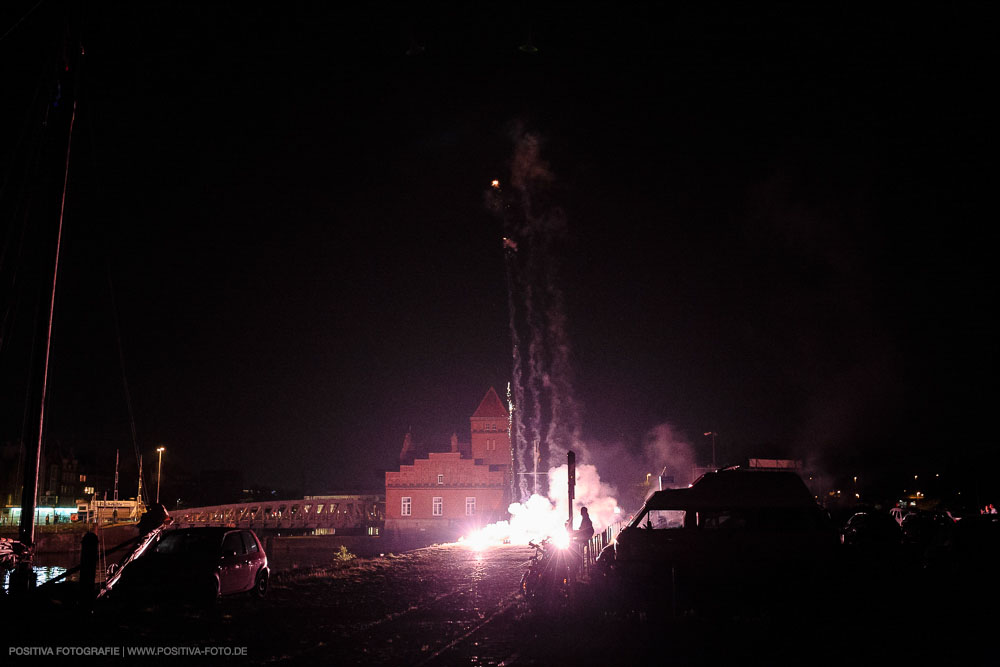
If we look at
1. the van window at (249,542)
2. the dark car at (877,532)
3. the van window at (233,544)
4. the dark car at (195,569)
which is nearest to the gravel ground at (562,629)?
the dark car at (195,569)

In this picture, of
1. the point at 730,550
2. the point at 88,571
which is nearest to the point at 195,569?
the point at 88,571

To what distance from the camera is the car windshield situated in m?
14.7

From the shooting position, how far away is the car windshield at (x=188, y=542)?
14685 millimetres

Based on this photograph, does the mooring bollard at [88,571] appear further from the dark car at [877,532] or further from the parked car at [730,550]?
the dark car at [877,532]

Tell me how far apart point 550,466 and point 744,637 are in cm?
5793

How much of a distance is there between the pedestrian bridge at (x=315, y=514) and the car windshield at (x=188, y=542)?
251 ft

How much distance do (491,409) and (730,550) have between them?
6731 cm

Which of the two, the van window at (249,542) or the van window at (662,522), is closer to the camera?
the van window at (662,522)

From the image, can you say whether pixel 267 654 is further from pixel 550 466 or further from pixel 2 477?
pixel 2 477

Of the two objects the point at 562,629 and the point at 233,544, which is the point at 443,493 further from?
the point at 562,629

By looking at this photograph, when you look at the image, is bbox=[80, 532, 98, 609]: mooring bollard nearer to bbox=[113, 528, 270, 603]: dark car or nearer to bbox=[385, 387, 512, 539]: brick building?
bbox=[113, 528, 270, 603]: dark car

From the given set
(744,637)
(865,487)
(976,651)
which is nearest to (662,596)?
(744,637)

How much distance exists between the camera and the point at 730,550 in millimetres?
11766

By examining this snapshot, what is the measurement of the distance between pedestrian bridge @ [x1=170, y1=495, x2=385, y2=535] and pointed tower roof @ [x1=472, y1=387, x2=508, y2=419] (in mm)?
22076
